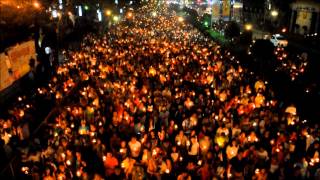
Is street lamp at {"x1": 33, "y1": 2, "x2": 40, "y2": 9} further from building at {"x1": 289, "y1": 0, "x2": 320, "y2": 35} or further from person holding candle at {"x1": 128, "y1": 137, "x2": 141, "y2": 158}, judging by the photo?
building at {"x1": 289, "y1": 0, "x2": 320, "y2": 35}

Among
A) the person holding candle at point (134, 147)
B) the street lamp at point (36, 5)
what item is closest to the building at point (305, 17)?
the street lamp at point (36, 5)

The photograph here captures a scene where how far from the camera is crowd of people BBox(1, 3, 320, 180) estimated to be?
10477 millimetres

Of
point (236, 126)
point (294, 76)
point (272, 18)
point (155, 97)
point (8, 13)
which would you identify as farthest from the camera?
point (272, 18)

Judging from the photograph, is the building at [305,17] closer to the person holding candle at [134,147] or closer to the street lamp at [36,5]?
the street lamp at [36,5]

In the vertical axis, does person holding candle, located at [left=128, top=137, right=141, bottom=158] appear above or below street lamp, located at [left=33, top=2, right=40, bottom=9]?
below

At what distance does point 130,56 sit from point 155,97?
956cm

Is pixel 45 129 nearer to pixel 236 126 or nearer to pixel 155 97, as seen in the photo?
pixel 155 97

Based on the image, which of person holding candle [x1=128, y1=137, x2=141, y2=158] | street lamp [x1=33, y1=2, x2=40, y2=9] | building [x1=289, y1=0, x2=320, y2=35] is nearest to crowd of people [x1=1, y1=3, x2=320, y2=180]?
person holding candle [x1=128, y1=137, x2=141, y2=158]

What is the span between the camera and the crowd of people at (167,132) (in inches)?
412

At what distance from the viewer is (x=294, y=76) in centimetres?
2366

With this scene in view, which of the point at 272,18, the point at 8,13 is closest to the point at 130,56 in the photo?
the point at 8,13

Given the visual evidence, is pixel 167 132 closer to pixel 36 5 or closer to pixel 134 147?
pixel 134 147

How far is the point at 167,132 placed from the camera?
12914mm

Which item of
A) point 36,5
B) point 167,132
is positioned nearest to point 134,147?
point 167,132
